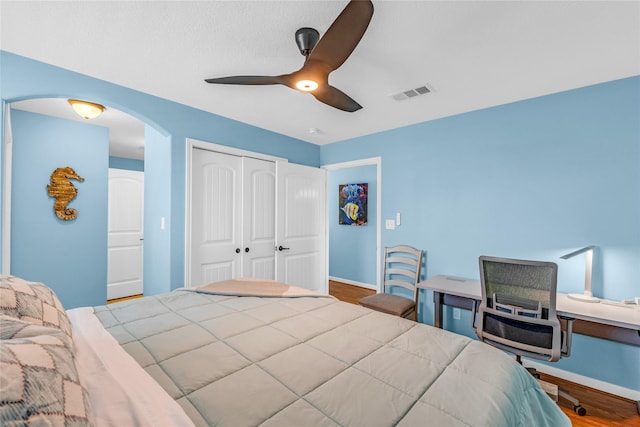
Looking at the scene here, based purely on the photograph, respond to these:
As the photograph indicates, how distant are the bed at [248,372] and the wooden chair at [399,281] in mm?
1291

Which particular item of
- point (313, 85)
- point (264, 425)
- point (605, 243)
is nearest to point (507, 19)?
point (313, 85)

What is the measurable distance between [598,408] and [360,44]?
2967 millimetres

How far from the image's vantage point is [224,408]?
84cm

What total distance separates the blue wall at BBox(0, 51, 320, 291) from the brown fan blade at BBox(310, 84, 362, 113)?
1.49 m

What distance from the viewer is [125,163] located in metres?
5.11

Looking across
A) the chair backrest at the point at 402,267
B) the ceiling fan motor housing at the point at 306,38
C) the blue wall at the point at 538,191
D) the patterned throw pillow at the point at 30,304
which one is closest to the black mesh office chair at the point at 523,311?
the blue wall at the point at 538,191

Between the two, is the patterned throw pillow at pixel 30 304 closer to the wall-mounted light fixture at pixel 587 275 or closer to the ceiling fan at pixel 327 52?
the ceiling fan at pixel 327 52

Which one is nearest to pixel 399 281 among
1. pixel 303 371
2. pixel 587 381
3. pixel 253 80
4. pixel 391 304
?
pixel 391 304

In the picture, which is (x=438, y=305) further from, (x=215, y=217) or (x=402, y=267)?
(x=215, y=217)

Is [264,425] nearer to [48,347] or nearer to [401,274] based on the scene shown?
[48,347]

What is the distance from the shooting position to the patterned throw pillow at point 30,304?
933 millimetres

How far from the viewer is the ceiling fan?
1.18m

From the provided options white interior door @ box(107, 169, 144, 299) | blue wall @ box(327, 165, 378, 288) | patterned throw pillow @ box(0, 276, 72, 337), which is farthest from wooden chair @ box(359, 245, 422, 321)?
white interior door @ box(107, 169, 144, 299)

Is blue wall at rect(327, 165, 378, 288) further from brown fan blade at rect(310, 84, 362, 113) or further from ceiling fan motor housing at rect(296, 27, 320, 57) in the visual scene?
ceiling fan motor housing at rect(296, 27, 320, 57)
